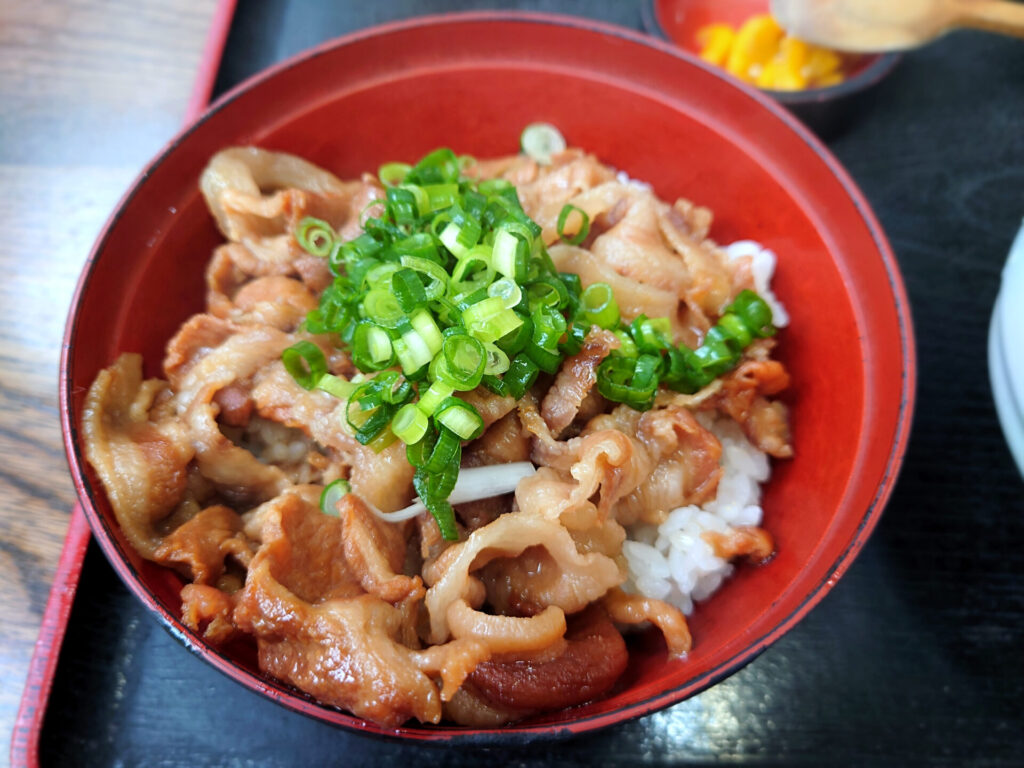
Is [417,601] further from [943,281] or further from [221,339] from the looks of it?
[943,281]

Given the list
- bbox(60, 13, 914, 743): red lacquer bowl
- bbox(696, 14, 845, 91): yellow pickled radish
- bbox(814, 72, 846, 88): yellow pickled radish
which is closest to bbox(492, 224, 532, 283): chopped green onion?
bbox(60, 13, 914, 743): red lacquer bowl

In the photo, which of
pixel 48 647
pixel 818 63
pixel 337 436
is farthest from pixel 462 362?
pixel 818 63

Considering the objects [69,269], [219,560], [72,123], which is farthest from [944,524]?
[72,123]

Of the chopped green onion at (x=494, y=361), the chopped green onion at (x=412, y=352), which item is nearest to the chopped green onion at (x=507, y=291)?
the chopped green onion at (x=494, y=361)

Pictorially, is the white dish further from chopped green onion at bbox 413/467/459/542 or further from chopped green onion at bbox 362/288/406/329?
chopped green onion at bbox 362/288/406/329

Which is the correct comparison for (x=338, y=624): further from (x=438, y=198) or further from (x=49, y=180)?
(x=49, y=180)

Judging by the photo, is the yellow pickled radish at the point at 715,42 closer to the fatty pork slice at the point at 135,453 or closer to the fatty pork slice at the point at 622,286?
the fatty pork slice at the point at 622,286
